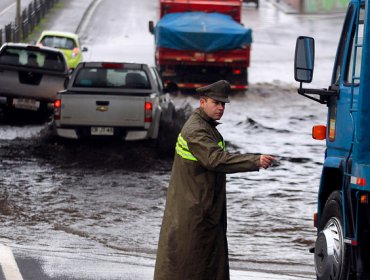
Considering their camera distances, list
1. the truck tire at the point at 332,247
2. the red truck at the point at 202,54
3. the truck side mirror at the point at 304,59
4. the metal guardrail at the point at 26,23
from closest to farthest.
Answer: the truck tire at the point at 332,247
the truck side mirror at the point at 304,59
the red truck at the point at 202,54
the metal guardrail at the point at 26,23

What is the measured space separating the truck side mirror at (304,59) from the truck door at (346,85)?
0.84 ft

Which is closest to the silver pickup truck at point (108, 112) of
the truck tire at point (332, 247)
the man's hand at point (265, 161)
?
the truck tire at point (332, 247)

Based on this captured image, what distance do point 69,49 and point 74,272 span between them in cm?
2794

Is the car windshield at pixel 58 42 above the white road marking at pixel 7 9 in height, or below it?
above

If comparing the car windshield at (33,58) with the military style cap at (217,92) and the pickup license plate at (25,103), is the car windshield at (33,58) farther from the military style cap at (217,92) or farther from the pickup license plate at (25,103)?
the military style cap at (217,92)

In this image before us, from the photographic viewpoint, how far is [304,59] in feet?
31.2

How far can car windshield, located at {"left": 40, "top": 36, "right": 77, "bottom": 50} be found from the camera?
38.2 metres

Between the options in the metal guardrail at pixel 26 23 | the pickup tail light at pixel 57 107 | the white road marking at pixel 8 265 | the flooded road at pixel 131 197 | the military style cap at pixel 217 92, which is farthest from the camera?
the metal guardrail at pixel 26 23

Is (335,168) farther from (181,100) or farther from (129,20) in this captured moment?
(129,20)

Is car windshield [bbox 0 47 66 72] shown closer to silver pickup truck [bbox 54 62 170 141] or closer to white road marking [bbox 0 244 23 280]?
silver pickup truck [bbox 54 62 170 141]

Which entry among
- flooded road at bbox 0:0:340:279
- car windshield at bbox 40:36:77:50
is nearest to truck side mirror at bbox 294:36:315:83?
flooded road at bbox 0:0:340:279

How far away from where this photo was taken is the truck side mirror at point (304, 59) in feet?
31.1

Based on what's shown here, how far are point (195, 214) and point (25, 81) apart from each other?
16815 mm

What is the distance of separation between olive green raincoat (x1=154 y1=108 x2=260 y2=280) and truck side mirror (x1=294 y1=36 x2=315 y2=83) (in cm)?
125
